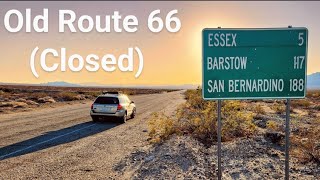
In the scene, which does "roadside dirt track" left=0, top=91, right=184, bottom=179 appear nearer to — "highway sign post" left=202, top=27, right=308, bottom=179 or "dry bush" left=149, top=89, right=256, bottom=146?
"dry bush" left=149, top=89, right=256, bottom=146

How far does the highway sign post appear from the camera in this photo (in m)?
6.48

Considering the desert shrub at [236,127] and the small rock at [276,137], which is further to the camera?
the desert shrub at [236,127]

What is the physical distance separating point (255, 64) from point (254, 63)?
25 millimetres

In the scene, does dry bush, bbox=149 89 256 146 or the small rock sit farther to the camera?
dry bush, bbox=149 89 256 146

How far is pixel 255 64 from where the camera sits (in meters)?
6.57

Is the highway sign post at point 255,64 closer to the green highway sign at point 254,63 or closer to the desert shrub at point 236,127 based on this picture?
the green highway sign at point 254,63

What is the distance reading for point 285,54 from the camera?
21.6ft

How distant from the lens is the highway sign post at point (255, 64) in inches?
255

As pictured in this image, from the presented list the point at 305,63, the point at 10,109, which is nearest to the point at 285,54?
the point at 305,63

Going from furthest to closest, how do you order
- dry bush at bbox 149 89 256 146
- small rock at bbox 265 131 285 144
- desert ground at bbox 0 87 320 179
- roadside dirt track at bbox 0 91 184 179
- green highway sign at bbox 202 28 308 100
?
dry bush at bbox 149 89 256 146 < small rock at bbox 265 131 285 144 < roadside dirt track at bbox 0 91 184 179 < desert ground at bbox 0 87 320 179 < green highway sign at bbox 202 28 308 100

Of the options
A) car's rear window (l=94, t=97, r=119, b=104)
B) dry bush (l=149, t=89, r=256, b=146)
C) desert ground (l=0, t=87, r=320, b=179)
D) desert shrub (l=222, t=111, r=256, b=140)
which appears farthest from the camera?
car's rear window (l=94, t=97, r=119, b=104)

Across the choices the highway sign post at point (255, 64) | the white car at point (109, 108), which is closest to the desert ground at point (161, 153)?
the highway sign post at point (255, 64)

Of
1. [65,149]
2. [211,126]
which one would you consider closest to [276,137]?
[211,126]

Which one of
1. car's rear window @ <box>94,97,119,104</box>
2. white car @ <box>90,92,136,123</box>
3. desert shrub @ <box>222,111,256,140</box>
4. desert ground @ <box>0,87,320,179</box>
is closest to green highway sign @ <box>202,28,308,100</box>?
desert ground @ <box>0,87,320,179</box>
